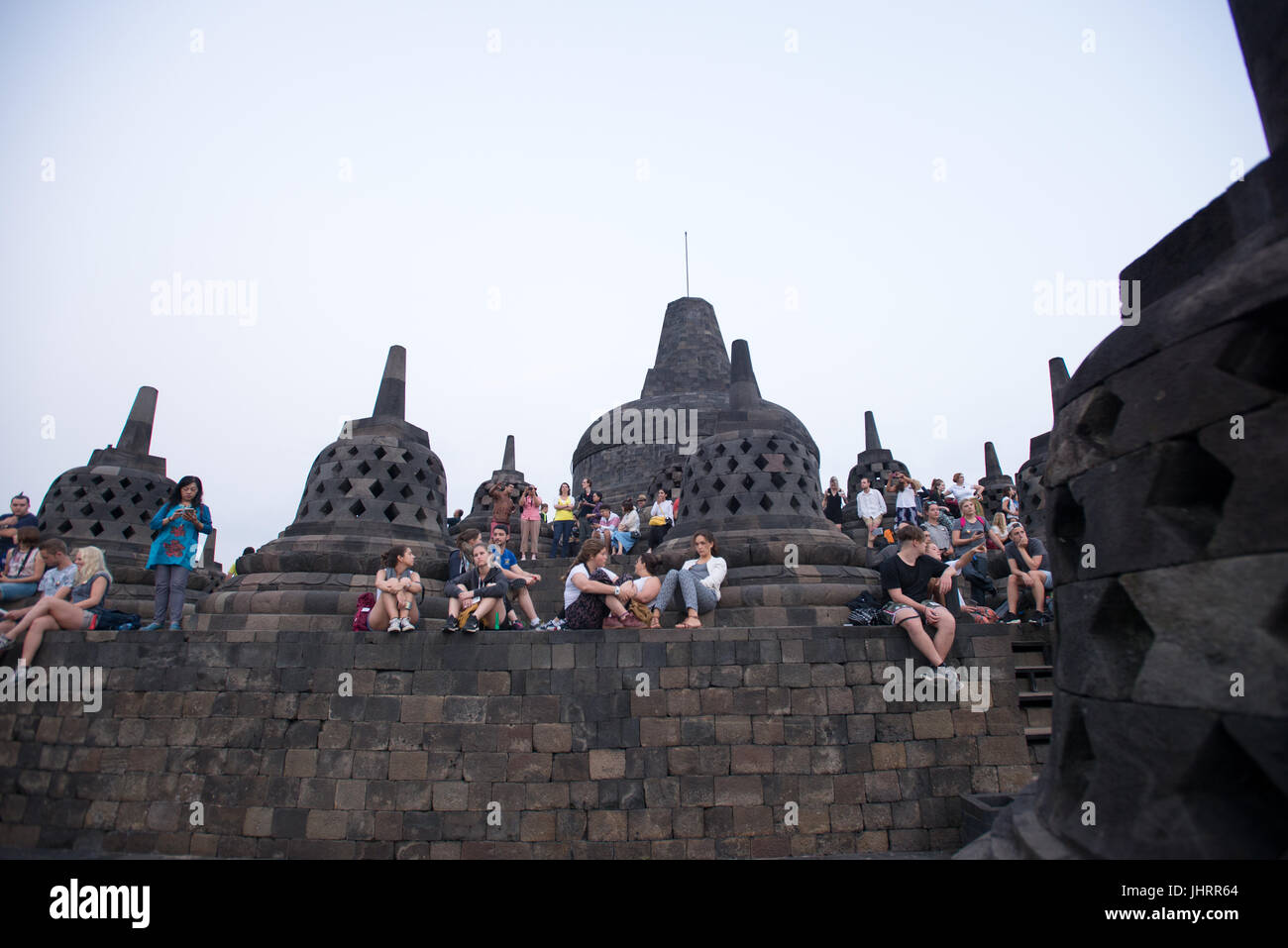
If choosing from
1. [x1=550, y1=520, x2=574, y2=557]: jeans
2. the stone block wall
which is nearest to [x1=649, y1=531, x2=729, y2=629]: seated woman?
the stone block wall

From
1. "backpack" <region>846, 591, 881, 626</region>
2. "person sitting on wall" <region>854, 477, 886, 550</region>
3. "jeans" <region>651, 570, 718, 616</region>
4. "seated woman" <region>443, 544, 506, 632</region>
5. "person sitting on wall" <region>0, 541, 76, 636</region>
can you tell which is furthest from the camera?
"person sitting on wall" <region>854, 477, 886, 550</region>

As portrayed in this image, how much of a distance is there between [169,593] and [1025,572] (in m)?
9.44

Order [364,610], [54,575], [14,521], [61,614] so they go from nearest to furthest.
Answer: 1. [364,610]
2. [61,614]
3. [54,575]
4. [14,521]

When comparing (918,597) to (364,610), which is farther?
(364,610)

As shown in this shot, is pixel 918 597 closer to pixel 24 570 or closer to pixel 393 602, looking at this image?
pixel 393 602

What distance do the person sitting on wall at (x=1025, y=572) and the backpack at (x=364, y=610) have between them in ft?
22.2

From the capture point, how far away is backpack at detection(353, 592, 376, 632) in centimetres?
627

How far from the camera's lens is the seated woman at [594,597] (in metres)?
6.02

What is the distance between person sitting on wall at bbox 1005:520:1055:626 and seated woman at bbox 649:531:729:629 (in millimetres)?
3247

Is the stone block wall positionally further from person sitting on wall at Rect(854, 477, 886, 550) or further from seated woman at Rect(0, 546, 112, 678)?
person sitting on wall at Rect(854, 477, 886, 550)

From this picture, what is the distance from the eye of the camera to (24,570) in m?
7.41

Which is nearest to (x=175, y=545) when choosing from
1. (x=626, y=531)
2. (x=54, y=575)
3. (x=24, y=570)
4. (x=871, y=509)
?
(x=54, y=575)
